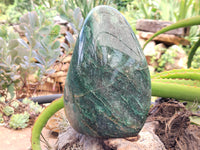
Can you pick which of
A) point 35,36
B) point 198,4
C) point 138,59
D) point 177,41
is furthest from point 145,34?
point 138,59

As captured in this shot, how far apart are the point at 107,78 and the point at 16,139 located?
0.88 meters

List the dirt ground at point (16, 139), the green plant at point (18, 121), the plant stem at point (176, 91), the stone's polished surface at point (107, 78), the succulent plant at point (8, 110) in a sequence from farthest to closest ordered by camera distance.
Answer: the succulent plant at point (8, 110), the green plant at point (18, 121), the dirt ground at point (16, 139), the plant stem at point (176, 91), the stone's polished surface at point (107, 78)

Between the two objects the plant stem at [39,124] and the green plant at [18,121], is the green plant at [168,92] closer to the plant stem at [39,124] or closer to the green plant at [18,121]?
the plant stem at [39,124]

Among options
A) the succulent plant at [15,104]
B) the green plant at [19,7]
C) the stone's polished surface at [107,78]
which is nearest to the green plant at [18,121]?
the succulent plant at [15,104]

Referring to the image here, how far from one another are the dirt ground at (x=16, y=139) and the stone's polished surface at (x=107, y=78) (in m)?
0.54

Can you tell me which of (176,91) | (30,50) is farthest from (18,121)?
(176,91)

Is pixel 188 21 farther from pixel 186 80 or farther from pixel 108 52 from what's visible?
pixel 108 52

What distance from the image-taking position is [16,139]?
1.31 metres

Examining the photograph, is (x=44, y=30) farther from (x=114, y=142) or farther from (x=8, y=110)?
(x=114, y=142)

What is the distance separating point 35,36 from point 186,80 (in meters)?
1.05

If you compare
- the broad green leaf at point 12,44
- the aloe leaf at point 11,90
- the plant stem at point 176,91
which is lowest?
the aloe leaf at point 11,90

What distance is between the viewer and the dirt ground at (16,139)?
3.95ft

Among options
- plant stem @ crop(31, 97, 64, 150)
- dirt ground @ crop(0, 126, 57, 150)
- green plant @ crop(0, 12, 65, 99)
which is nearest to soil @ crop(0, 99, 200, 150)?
plant stem @ crop(31, 97, 64, 150)

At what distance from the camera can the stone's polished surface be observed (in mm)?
680
